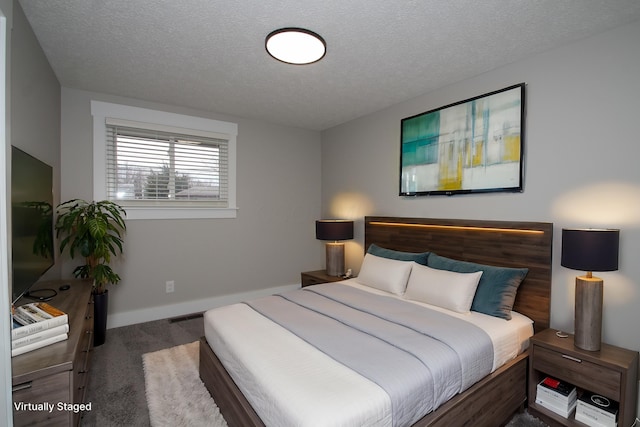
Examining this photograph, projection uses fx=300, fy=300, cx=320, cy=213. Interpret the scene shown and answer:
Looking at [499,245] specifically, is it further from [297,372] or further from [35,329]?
[35,329]

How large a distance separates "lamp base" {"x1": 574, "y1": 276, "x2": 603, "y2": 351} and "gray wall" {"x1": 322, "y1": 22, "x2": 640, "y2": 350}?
0.27 metres

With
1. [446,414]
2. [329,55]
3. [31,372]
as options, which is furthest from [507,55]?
[31,372]

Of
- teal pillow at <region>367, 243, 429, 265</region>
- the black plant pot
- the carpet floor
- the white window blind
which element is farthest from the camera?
the white window blind

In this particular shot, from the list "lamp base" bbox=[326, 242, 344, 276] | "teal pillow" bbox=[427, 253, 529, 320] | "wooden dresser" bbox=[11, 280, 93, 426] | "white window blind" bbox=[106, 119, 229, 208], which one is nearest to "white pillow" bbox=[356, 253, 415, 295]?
"teal pillow" bbox=[427, 253, 529, 320]

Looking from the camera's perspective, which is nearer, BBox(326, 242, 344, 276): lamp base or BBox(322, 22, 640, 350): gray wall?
BBox(322, 22, 640, 350): gray wall

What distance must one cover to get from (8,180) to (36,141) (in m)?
1.13

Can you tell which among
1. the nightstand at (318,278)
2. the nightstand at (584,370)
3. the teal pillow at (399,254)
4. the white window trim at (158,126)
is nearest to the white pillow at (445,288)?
the teal pillow at (399,254)

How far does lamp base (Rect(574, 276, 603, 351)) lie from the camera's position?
1891mm

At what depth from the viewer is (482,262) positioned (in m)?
2.72

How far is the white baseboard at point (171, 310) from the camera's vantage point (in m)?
3.39

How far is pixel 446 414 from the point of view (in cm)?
157

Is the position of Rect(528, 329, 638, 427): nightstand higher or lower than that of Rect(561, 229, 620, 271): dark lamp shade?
lower

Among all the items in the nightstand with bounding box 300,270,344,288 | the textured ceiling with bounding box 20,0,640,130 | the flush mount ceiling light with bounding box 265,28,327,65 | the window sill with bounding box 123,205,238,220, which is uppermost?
the textured ceiling with bounding box 20,0,640,130

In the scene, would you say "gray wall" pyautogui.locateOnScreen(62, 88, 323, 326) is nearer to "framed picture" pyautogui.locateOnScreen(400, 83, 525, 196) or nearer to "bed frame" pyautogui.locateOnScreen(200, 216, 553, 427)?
"bed frame" pyautogui.locateOnScreen(200, 216, 553, 427)
